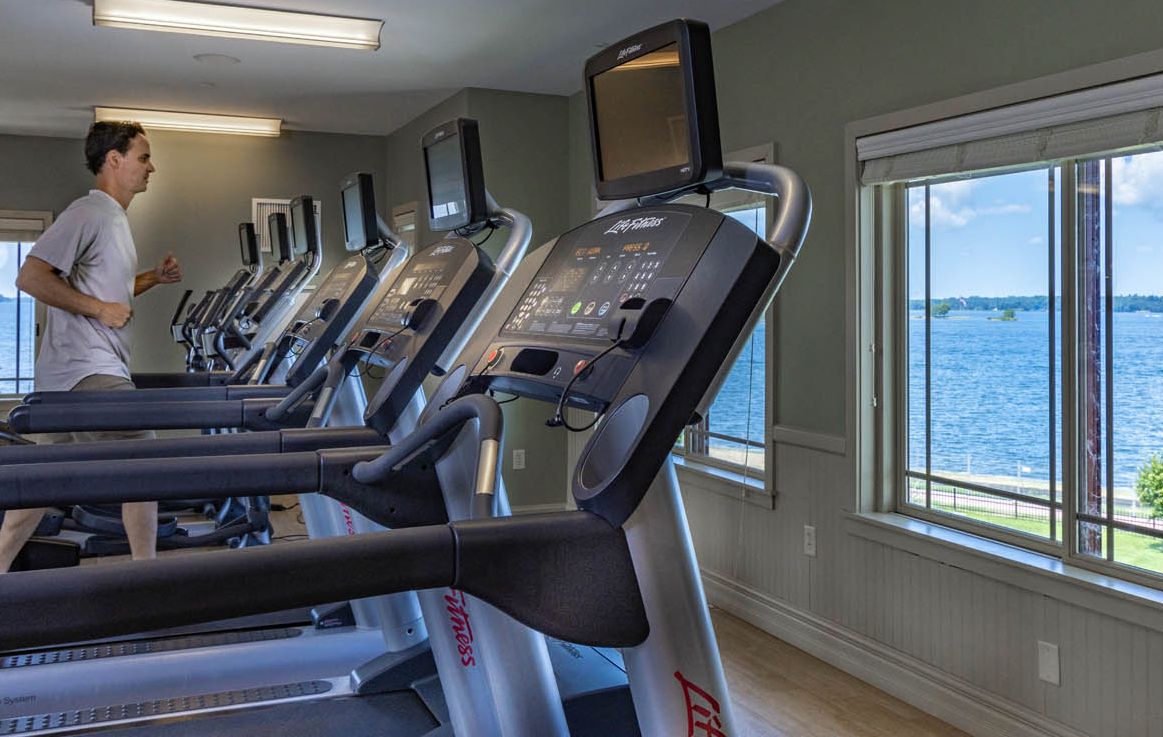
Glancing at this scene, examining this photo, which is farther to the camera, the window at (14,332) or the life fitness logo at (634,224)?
the window at (14,332)

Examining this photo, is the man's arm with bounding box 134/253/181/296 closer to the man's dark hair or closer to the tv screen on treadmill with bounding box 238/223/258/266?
the man's dark hair

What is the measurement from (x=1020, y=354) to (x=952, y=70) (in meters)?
0.88

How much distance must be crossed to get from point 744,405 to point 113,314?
2.43m

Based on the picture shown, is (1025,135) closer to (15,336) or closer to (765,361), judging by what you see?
(765,361)

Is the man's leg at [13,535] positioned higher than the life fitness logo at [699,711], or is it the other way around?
the life fitness logo at [699,711]

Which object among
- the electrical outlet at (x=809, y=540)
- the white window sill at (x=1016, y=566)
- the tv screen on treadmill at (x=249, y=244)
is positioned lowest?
the electrical outlet at (x=809, y=540)

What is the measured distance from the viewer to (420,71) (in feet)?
17.0

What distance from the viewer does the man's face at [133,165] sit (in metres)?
3.07

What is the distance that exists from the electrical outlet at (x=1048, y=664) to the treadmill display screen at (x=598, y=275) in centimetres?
194

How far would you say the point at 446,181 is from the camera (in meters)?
2.04

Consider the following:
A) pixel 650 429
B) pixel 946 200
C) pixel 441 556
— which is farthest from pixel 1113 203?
pixel 441 556

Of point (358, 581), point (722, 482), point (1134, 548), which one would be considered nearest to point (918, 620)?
point (1134, 548)

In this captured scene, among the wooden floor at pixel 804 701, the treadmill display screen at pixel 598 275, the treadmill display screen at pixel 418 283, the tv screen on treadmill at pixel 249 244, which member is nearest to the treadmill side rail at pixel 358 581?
the treadmill display screen at pixel 598 275

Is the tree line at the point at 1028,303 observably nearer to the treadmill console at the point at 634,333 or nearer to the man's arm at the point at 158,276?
the treadmill console at the point at 634,333
